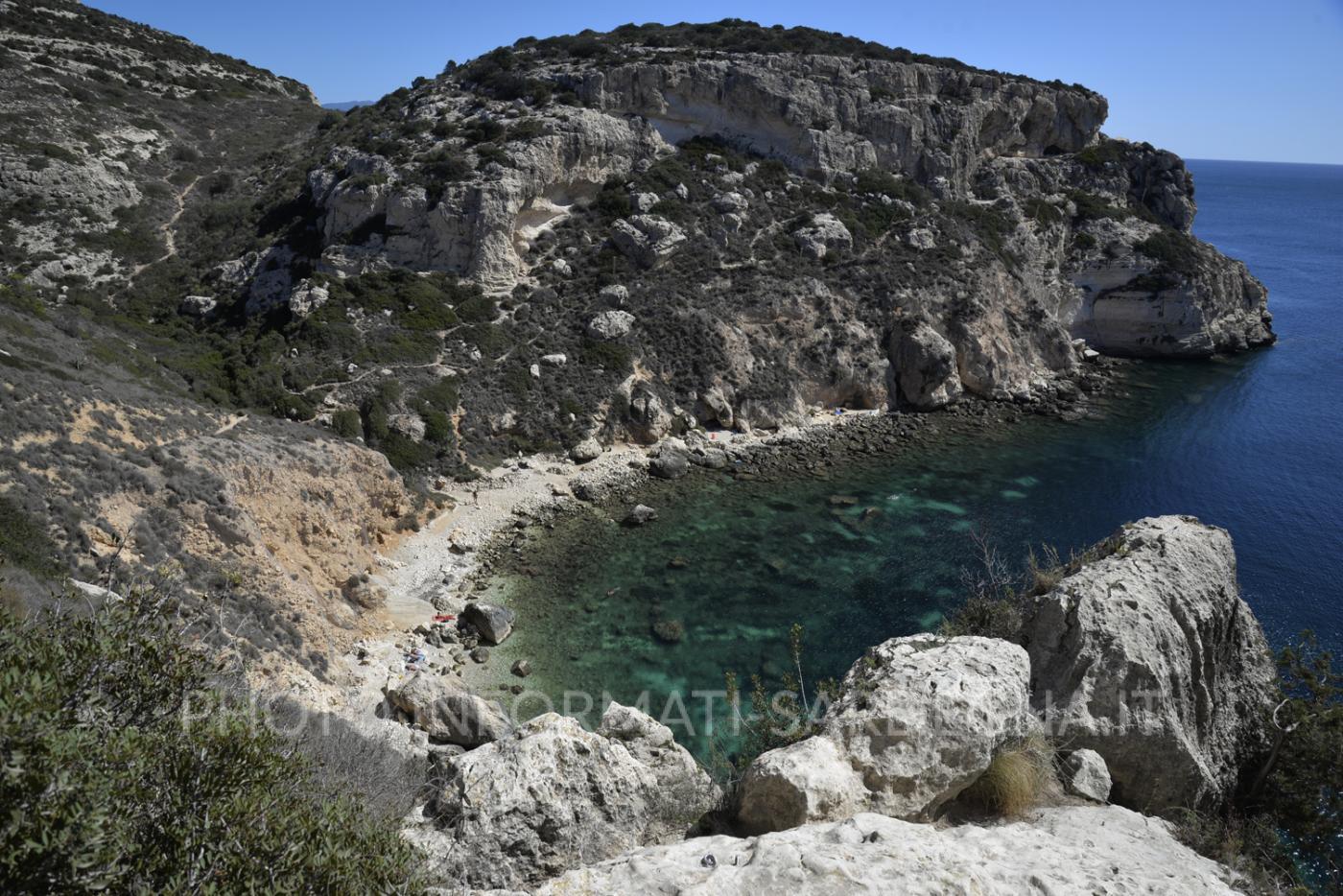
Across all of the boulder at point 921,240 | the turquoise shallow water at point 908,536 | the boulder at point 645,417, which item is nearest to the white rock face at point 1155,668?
the turquoise shallow water at point 908,536

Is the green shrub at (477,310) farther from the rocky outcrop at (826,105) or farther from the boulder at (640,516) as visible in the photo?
the rocky outcrop at (826,105)

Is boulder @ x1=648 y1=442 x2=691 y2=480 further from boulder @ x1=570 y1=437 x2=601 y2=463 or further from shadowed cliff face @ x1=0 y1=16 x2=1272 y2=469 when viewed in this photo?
boulder @ x1=570 y1=437 x2=601 y2=463

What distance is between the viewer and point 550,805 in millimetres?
9094

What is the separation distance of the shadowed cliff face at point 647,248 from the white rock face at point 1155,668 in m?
28.6

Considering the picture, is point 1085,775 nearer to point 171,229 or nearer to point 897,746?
point 897,746

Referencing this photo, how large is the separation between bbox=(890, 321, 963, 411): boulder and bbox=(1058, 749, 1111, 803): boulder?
37895 millimetres

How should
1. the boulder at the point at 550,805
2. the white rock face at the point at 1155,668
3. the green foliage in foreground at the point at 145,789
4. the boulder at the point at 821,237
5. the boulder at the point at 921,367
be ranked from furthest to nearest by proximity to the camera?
the boulder at the point at 821,237 < the boulder at the point at 921,367 < the white rock face at the point at 1155,668 < the boulder at the point at 550,805 < the green foliage in foreground at the point at 145,789

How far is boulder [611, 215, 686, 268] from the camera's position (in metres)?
46.5

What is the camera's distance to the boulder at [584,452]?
37.3 m

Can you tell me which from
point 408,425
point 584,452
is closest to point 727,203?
point 584,452

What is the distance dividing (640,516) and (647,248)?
70.0 feet

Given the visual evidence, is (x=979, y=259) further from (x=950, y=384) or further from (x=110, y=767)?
(x=110, y=767)

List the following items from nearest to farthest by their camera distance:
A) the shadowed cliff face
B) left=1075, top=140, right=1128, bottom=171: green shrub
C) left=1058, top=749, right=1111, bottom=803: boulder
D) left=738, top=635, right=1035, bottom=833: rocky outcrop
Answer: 1. left=738, top=635, right=1035, bottom=833: rocky outcrop
2. left=1058, top=749, right=1111, bottom=803: boulder
3. the shadowed cliff face
4. left=1075, top=140, right=1128, bottom=171: green shrub

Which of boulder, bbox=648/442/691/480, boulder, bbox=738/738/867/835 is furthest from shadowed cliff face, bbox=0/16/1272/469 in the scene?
boulder, bbox=738/738/867/835
